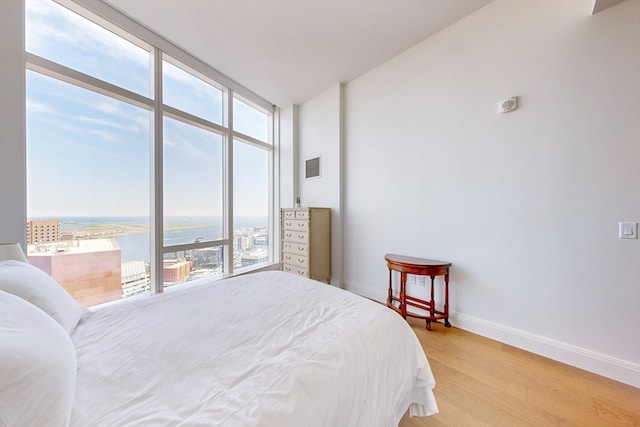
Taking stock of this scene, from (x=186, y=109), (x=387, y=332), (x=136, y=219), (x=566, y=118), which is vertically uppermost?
(x=186, y=109)

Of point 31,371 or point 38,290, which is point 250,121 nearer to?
point 38,290

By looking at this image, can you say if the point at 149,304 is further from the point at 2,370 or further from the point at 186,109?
the point at 186,109

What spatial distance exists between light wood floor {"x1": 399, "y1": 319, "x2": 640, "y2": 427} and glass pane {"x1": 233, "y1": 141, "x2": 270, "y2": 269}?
2.77 metres

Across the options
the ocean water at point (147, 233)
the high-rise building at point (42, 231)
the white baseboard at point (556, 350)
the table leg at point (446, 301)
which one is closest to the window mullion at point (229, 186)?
the ocean water at point (147, 233)

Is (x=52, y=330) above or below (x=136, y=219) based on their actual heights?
below

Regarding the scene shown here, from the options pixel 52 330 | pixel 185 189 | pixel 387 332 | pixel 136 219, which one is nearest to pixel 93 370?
pixel 52 330

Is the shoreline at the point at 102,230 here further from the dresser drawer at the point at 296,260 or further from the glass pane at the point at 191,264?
the dresser drawer at the point at 296,260

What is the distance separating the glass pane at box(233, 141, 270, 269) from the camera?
11.1 feet

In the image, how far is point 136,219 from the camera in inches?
94.7

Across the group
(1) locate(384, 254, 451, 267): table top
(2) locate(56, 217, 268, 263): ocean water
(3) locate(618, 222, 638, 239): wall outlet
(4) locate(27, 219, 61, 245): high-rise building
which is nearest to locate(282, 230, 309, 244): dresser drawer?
(2) locate(56, 217, 268, 263): ocean water

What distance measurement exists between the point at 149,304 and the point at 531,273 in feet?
9.31

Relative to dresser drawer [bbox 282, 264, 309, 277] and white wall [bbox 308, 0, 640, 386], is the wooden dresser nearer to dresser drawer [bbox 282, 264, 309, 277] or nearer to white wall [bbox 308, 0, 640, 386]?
dresser drawer [bbox 282, 264, 309, 277]

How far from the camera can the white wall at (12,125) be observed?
1.56 meters

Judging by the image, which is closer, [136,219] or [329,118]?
[136,219]
